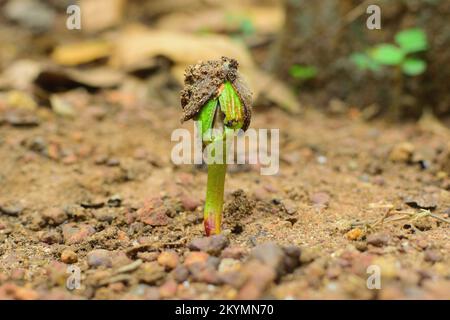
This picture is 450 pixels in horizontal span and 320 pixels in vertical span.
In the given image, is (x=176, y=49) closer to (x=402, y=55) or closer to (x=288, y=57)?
(x=288, y=57)

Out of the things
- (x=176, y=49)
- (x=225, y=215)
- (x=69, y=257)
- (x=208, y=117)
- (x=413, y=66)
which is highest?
(x=176, y=49)

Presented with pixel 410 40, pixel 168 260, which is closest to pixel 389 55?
pixel 410 40

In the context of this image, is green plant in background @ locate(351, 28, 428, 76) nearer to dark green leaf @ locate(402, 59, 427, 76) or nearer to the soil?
dark green leaf @ locate(402, 59, 427, 76)

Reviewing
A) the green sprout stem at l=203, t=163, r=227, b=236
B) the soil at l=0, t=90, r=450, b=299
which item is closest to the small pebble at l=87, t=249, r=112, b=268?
the soil at l=0, t=90, r=450, b=299

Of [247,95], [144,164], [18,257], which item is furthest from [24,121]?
[247,95]
